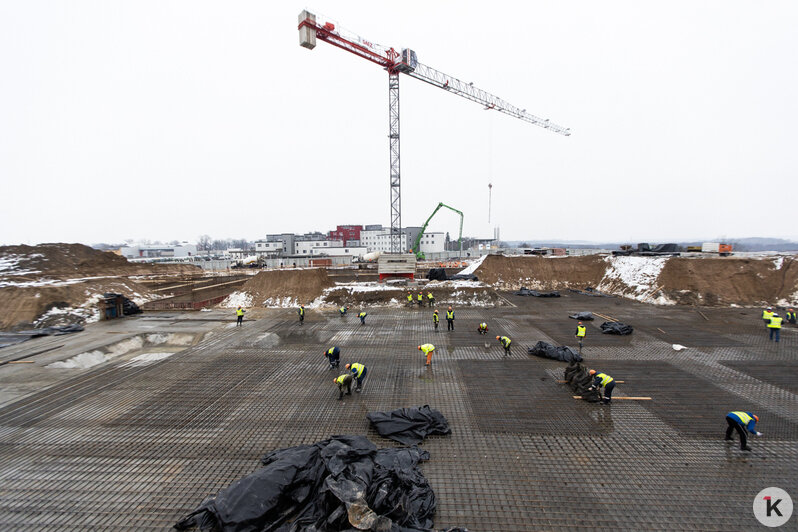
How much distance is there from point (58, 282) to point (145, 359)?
1650cm

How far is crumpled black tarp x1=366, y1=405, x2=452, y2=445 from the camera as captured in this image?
630 cm

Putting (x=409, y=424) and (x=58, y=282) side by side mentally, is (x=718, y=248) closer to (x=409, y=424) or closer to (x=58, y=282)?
(x=409, y=424)

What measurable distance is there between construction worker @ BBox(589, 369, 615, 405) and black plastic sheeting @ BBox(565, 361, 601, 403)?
12 centimetres

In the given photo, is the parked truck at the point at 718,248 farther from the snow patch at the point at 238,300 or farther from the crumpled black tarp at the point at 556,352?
the snow patch at the point at 238,300

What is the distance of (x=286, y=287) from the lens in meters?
22.8

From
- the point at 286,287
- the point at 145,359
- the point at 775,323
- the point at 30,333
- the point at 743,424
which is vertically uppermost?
the point at 286,287

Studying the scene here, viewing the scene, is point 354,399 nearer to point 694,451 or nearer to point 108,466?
point 108,466

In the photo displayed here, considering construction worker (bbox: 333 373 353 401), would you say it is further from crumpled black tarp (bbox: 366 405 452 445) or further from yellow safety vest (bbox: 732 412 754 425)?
yellow safety vest (bbox: 732 412 754 425)

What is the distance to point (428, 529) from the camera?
405 cm

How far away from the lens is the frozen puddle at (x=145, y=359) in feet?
35.3

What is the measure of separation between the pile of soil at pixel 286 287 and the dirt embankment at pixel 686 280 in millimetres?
14801

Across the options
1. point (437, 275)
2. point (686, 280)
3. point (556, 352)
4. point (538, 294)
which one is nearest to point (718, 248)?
point (686, 280)

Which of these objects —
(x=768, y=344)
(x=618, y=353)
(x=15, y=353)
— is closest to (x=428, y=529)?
(x=618, y=353)

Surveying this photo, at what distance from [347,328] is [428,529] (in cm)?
1144
